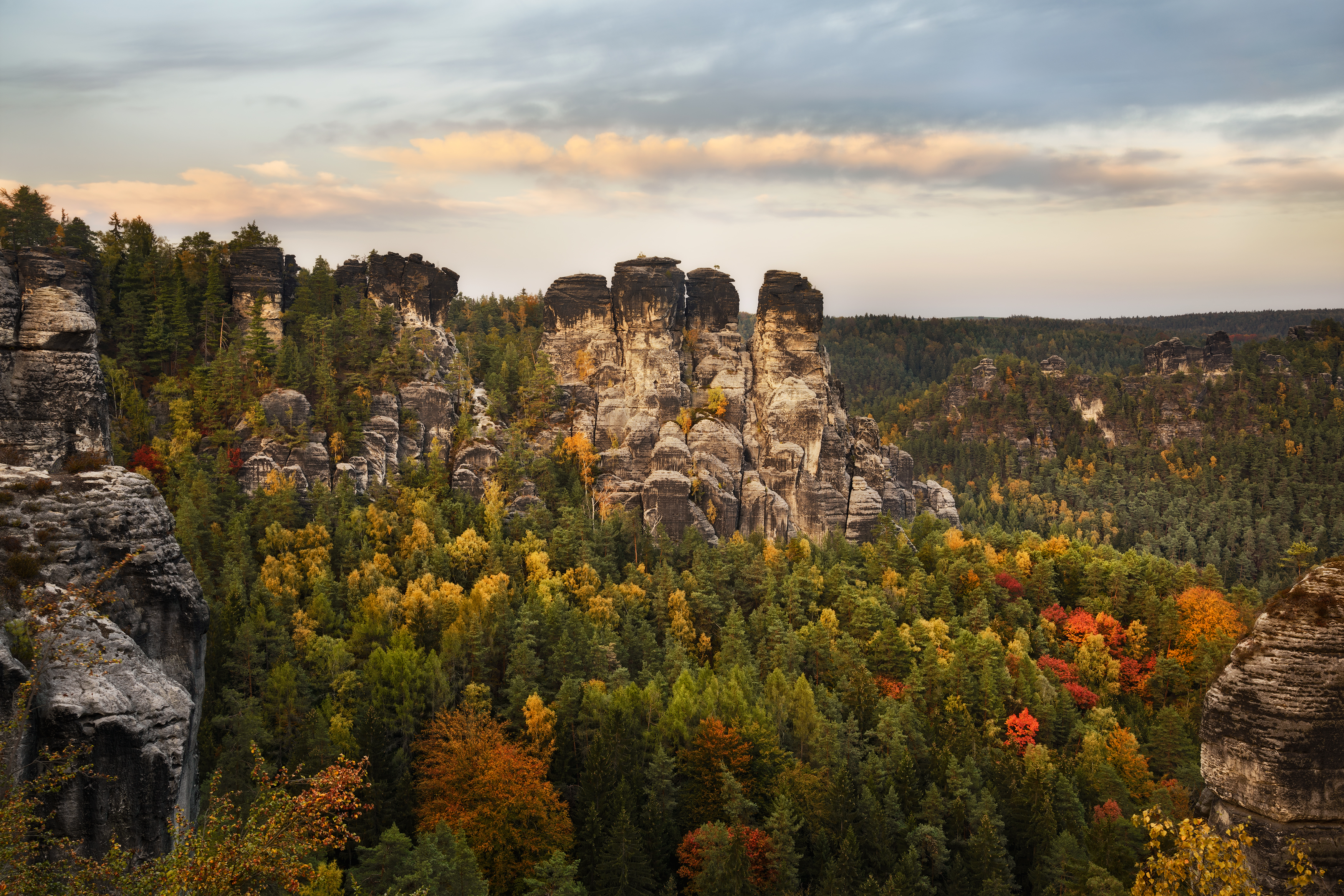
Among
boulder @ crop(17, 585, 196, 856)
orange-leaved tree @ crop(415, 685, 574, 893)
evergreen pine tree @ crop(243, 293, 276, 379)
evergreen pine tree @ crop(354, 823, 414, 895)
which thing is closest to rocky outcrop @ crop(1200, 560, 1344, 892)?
boulder @ crop(17, 585, 196, 856)

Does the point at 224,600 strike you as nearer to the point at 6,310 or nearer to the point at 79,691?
the point at 6,310

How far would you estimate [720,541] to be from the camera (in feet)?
262

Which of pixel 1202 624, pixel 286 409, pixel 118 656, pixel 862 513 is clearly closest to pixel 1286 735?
pixel 118 656

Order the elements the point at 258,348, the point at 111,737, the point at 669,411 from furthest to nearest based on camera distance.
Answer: the point at 669,411 < the point at 258,348 < the point at 111,737

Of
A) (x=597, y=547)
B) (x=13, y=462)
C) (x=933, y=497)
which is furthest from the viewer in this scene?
(x=933, y=497)

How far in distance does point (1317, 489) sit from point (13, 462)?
18215cm

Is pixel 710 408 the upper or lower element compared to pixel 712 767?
upper

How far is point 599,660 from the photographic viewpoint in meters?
53.8

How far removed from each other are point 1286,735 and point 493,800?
30327mm

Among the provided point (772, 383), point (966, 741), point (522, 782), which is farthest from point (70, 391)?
point (772, 383)

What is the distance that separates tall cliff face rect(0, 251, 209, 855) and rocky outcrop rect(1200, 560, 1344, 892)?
23.3 meters

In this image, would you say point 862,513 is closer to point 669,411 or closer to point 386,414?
point 669,411

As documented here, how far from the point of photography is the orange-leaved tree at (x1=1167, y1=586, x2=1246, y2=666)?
2445 inches

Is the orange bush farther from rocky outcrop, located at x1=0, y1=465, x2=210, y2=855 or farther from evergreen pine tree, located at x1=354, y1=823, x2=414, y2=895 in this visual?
rocky outcrop, located at x1=0, y1=465, x2=210, y2=855
